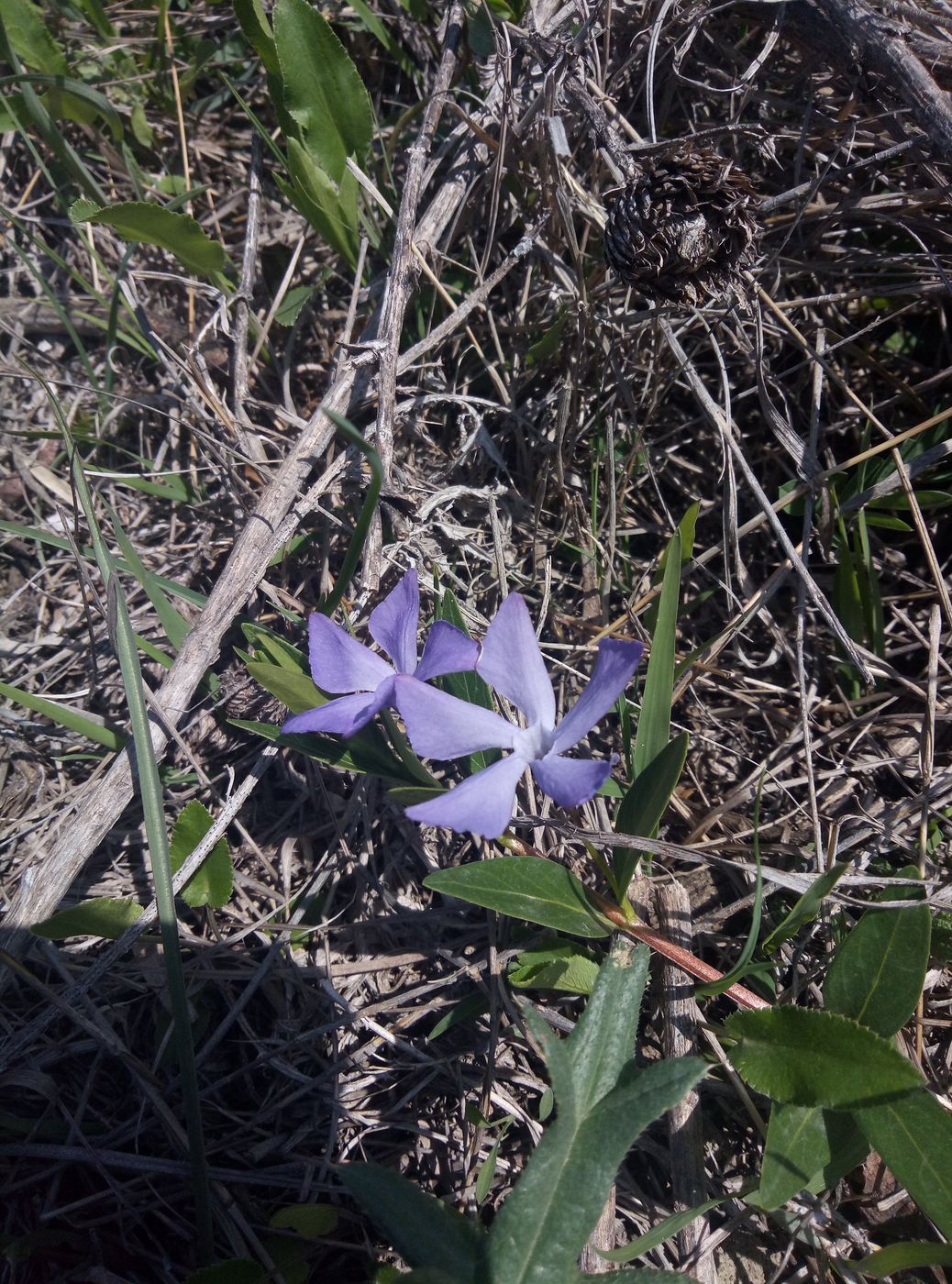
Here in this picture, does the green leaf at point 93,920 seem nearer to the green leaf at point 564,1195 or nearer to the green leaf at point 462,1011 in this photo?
the green leaf at point 462,1011

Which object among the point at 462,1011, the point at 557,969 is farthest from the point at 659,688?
the point at 462,1011

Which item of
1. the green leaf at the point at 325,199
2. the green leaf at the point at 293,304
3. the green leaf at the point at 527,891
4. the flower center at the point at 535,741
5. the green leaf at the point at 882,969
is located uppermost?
the green leaf at the point at 325,199

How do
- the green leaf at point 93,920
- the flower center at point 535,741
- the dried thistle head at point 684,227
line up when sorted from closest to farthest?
the flower center at point 535,741 → the dried thistle head at point 684,227 → the green leaf at point 93,920

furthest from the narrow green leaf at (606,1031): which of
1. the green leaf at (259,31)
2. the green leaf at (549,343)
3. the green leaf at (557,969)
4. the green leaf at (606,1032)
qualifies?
the green leaf at (259,31)

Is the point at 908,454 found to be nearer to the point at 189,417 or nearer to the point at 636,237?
the point at 636,237

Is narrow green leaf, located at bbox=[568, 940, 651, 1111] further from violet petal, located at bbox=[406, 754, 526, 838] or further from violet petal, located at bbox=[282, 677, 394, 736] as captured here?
violet petal, located at bbox=[282, 677, 394, 736]

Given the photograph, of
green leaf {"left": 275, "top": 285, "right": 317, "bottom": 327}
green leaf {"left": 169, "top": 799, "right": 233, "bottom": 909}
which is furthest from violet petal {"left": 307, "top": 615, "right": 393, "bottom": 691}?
green leaf {"left": 275, "top": 285, "right": 317, "bottom": 327}
